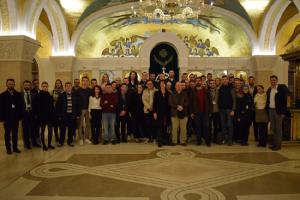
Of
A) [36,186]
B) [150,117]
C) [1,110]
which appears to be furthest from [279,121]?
[1,110]

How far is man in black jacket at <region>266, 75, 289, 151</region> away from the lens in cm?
675

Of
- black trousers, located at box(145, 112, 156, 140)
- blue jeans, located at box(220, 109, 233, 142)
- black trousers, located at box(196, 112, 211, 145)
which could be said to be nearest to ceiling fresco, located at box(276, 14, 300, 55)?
blue jeans, located at box(220, 109, 233, 142)

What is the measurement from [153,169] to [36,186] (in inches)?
73.0

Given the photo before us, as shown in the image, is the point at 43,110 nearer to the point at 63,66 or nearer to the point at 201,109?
the point at 201,109

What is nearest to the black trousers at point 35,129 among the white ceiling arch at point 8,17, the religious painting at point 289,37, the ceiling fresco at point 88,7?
the white ceiling arch at point 8,17

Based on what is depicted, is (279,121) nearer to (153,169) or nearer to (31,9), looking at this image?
(153,169)

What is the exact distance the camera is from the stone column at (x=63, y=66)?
13.4m

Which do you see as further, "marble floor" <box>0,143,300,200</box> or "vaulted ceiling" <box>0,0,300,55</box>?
"vaulted ceiling" <box>0,0,300,55</box>

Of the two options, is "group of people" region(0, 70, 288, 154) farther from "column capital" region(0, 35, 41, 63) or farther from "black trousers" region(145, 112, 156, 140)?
"column capital" region(0, 35, 41, 63)

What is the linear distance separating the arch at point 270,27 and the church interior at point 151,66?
1.6 inches

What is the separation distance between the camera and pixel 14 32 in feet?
25.4

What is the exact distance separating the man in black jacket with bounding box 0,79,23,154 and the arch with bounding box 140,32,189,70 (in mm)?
8243

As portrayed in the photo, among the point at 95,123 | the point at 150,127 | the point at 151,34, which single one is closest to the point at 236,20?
the point at 151,34

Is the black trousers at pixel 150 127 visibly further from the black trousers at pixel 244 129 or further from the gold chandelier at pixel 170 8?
the gold chandelier at pixel 170 8
